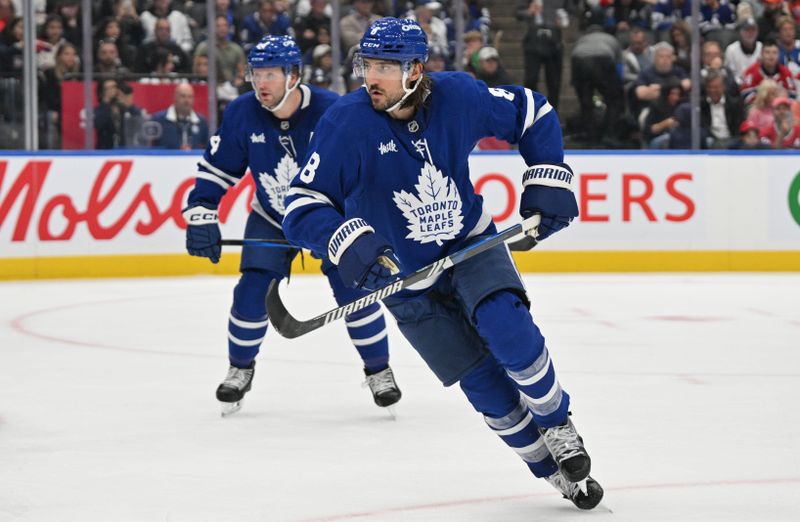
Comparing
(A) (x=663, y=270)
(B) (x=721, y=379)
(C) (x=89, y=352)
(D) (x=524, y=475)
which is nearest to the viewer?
(D) (x=524, y=475)

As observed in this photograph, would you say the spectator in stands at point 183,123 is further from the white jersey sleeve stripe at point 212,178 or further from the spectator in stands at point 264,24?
the white jersey sleeve stripe at point 212,178

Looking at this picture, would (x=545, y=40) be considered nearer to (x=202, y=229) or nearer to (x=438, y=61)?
(x=438, y=61)

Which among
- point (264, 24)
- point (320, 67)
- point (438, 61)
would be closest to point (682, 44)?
point (438, 61)

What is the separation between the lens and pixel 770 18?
9.66 metres

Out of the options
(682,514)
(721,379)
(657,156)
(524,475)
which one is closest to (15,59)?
(657,156)

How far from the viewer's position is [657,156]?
29.9ft

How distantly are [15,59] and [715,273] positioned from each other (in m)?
4.87

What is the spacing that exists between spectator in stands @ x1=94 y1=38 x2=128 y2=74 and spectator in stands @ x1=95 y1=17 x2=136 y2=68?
0.02 metres

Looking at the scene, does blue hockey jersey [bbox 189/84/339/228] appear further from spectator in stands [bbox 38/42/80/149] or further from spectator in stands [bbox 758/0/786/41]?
spectator in stands [bbox 758/0/786/41]

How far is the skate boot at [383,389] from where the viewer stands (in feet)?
13.9

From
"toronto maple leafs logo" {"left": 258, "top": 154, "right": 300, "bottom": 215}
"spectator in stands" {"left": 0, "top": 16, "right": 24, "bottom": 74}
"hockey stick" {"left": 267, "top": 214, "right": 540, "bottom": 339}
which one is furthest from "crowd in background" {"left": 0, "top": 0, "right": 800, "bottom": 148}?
"hockey stick" {"left": 267, "top": 214, "right": 540, "bottom": 339}

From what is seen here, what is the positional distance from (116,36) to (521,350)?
667cm

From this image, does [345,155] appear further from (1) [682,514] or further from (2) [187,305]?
(2) [187,305]

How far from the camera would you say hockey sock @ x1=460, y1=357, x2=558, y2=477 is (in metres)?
3.00
